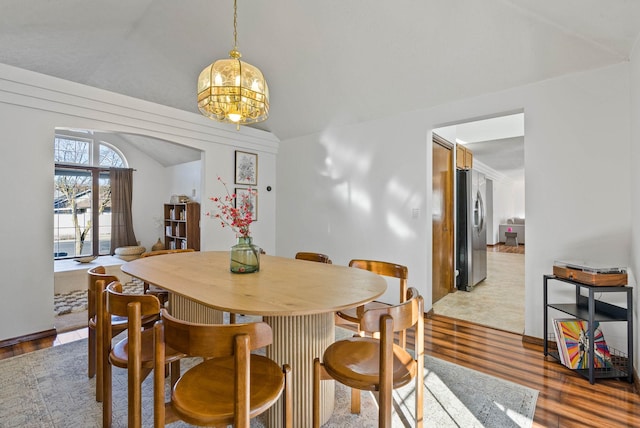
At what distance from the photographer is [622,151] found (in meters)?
2.36

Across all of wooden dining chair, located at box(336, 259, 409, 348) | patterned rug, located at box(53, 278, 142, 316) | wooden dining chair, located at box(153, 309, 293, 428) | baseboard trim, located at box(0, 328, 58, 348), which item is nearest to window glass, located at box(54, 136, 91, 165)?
patterned rug, located at box(53, 278, 142, 316)

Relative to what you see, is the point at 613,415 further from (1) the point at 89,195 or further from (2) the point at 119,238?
(1) the point at 89,195

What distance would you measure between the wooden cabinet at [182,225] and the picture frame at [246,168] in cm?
228

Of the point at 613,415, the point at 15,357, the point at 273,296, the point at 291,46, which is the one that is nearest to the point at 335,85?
the point at 291,46

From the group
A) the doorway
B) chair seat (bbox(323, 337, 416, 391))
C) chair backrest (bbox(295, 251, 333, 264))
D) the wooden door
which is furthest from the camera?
the wooden door

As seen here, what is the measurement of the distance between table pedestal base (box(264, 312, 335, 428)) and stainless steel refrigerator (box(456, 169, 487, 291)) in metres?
3.58

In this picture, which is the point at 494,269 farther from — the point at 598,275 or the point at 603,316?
the point at 598,275

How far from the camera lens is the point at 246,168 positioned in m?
4.76

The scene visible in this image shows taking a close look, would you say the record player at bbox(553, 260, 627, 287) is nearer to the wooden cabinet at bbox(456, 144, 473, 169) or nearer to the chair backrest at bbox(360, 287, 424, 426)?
the chair backrest at bbox(360, 287, 424, 426)

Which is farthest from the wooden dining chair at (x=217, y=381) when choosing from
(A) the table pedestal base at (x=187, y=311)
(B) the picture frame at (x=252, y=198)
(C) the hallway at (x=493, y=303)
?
(B) the picture frame at (x=252, y=198)

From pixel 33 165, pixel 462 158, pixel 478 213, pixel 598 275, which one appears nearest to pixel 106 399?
pixel 33 165

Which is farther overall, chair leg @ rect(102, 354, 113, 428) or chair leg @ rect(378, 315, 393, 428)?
chair leg @ rect(102, 354, 113, 428)

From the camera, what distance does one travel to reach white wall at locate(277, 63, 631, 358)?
2410 millimetres

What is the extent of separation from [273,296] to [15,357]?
260 cm
